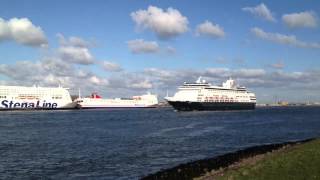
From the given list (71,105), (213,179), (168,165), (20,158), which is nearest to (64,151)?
(20,158)

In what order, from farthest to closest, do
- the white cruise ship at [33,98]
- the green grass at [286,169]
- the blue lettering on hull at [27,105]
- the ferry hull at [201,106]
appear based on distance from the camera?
the white cruise ship at [33,98]
the blue lettering on hull at [27,105]
the ferry hull at [201,106]
the green grass at [286,169]

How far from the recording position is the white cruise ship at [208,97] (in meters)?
152

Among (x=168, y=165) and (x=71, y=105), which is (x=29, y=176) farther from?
(x=71, y=105)

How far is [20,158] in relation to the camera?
34969mm

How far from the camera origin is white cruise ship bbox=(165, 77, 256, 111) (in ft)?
500

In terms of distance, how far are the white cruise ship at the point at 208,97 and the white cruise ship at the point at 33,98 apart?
1854 inches

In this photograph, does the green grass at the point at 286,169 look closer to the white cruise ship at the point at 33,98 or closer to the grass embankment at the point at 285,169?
the grass embankment at the point at 285,169

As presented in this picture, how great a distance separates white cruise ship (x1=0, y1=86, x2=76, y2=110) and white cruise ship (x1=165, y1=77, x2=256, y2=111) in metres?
47.1

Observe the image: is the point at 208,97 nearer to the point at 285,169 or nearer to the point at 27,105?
the point at 27,105

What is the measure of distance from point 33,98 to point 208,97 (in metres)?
61.8

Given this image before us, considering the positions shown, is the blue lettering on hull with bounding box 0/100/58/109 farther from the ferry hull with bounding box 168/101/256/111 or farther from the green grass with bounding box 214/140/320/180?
the green grass with bounding box 214/140/320/180

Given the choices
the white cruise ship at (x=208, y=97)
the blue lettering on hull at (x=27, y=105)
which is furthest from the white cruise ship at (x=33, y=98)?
the white cruise ship at (x=208, y=97)

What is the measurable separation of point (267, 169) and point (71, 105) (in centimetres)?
17460

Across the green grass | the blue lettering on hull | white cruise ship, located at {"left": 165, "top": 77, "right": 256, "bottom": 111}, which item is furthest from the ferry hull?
the green grass
